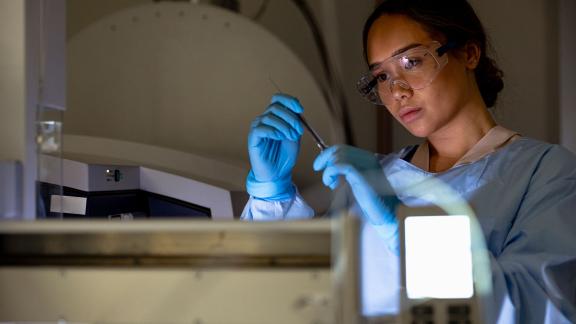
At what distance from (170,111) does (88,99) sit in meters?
0.24

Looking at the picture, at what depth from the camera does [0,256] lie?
58 cm

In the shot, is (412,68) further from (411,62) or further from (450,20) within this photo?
(450,20)

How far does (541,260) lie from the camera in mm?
954

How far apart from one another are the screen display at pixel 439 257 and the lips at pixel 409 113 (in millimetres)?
678

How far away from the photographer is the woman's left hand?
101 cm

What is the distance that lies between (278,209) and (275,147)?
0.49 ft

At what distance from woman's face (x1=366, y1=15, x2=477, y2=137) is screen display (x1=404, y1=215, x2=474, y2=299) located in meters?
0.66

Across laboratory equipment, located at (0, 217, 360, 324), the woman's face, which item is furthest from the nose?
laboratory equipment, located at (0, 217, 360, 324)

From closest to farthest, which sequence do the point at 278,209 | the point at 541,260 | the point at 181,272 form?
the point at 181,272
the point at 541,260
the point at 278,209

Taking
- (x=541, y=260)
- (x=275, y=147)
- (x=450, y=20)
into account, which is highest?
(x=450, y=20)

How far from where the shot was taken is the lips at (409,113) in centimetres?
125

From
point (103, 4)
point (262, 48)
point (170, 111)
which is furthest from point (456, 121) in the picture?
point (103, 4)

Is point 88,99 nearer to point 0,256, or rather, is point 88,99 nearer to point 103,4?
point 103,4

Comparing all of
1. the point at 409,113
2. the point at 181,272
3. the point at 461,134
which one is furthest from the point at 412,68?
the point at 181,272
